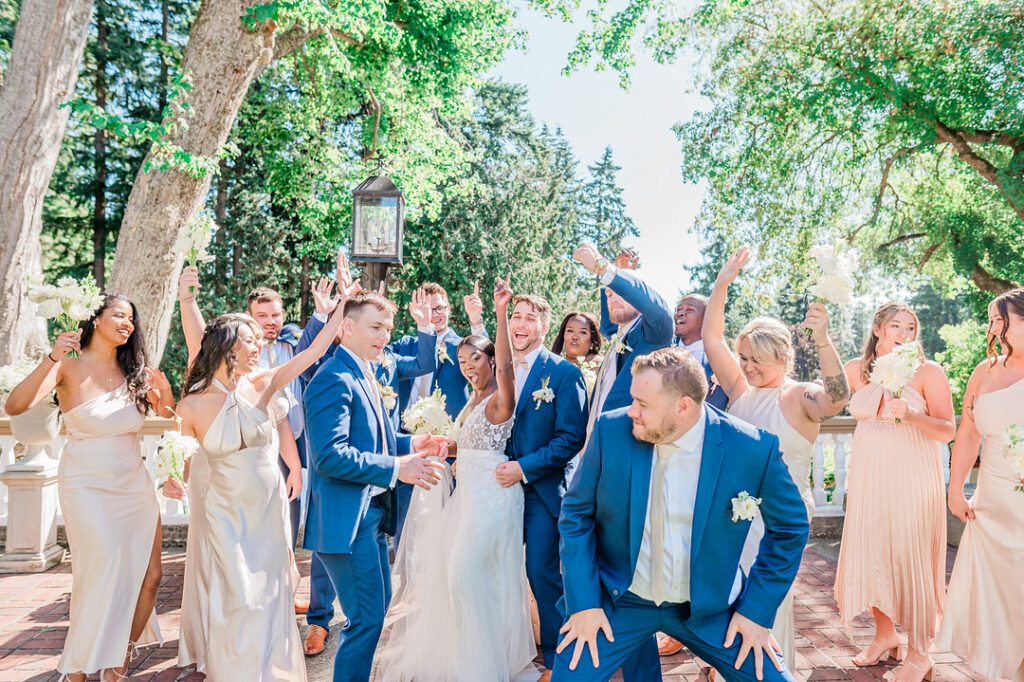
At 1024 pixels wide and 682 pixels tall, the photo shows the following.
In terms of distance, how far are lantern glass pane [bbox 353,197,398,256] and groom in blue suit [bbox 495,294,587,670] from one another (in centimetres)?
268

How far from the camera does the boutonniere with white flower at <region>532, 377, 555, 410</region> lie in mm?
3996

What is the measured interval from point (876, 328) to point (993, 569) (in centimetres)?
153

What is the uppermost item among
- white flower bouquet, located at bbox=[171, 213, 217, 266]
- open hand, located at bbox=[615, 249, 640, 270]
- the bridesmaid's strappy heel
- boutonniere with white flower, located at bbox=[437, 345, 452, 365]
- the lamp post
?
the lamp post

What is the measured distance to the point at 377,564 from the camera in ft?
11.5

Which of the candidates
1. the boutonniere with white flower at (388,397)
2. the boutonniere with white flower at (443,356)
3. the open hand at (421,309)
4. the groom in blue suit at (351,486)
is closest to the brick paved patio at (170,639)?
the groom in blue suit at (351,486)

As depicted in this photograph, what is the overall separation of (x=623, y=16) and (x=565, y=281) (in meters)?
16.1

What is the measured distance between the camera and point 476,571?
3.86 metres

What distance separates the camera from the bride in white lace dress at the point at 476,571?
381cm

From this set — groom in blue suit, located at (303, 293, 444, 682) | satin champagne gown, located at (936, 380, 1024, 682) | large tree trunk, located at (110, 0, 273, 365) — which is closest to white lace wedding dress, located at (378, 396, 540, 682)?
groom in blue suit, located at (303, 293, 444, 682)

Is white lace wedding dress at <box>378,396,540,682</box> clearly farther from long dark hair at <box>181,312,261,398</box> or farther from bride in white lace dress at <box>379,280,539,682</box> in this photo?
long dark hair at <box>181,312,261,398</box>

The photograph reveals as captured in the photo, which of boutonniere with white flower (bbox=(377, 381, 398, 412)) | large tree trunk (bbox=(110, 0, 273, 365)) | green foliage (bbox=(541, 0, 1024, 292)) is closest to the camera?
boutonniere with white flower (bbox=(377, 381, 398, 412))

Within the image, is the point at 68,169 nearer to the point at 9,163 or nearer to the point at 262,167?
the point at 262,167

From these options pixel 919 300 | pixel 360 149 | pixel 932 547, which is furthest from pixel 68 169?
pixel 919 300

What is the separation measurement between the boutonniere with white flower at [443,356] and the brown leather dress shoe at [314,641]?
2207mm
